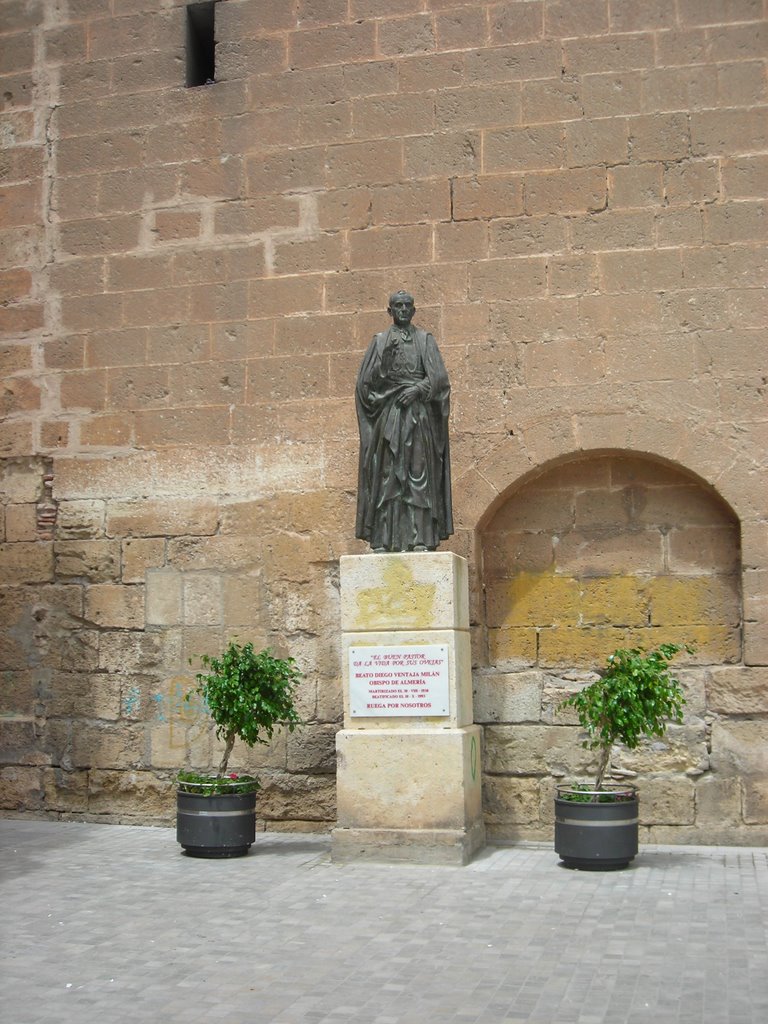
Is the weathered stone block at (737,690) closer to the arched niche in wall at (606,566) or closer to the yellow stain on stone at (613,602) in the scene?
the arched niche in wall at (606,566)

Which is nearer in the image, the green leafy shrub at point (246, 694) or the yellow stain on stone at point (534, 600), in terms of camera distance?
the green leafy shrub at point (246, 694)

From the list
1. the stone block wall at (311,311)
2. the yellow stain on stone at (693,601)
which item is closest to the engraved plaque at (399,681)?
the stone block wall at (311,311)

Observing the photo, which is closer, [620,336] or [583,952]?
[583,952]

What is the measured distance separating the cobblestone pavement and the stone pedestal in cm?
21

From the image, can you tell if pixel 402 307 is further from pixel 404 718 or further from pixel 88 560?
pixel 88 560

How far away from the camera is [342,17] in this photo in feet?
29.9

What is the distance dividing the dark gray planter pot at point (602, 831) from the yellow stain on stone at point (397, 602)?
1337 millimetres

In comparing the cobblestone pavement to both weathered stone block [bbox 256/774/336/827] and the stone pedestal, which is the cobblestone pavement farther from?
weathered stone block [bbox 256/774/336/827]

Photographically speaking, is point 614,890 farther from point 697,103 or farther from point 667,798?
point 697,103

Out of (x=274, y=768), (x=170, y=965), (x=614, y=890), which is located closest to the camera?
(x=170, y=965)

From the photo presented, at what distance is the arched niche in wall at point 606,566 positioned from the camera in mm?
8305

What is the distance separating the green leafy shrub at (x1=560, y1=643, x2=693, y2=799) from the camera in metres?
7.07

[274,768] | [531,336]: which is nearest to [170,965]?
[274,768]

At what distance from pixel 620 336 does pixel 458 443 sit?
129cm
